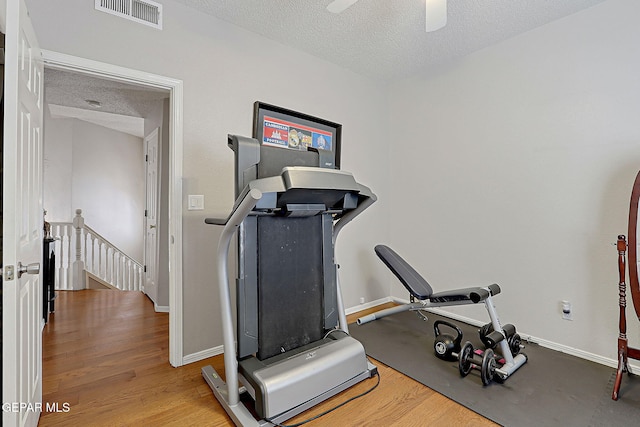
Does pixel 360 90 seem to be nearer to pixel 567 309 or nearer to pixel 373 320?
pixel 373 320

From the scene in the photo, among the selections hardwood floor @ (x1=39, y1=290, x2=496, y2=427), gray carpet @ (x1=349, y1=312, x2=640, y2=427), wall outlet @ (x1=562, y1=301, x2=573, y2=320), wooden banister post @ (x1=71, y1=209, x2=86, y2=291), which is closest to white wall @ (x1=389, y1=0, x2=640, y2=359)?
wall outlet @ (x1=562, y1=301, x2=573, y2=320)

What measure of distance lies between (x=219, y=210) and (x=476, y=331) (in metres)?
2.63

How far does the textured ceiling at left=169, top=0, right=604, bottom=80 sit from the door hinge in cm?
215

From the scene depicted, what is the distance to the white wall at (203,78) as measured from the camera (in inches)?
79.9

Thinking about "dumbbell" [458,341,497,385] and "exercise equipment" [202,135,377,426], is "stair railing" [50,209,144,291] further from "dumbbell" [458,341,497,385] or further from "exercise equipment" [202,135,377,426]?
"dumbbell" [458,341,497,385]

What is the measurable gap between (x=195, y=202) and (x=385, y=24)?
7.09ft

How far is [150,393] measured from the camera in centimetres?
199

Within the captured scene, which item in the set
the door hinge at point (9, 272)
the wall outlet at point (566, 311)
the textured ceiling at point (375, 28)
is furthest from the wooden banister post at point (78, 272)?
the wall outlet at point (566, 311)

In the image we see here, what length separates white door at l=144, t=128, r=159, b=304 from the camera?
3.98 meters

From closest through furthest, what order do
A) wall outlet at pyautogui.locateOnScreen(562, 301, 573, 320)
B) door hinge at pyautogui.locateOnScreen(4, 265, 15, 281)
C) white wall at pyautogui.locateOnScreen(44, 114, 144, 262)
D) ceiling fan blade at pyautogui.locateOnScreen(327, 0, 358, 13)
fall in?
door hinge at pyautogui.locateOnScreen(4, 265, 15, 281)
ceiling fan blade at pyautogui.locateOnScreen(327, 0, 358, 13)
wall outlet at pyautogui.locateOnScreen(562, 301, 573, 320)
white wall at pyautogui.locateOnScreen(44, 114, 144, 262)

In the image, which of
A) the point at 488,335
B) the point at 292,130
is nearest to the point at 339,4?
the point at 292,130

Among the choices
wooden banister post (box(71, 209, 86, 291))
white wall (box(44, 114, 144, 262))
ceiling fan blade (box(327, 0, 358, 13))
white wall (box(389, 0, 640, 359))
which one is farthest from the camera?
white wall (box(44, 114, 144, 262))

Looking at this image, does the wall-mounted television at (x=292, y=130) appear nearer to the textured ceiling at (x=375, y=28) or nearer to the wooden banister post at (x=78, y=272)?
the textured ceiling at (x=375, y=28)

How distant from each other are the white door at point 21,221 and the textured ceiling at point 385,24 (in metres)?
1.39
